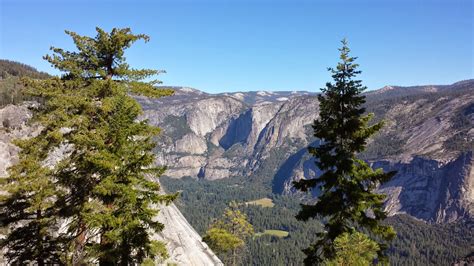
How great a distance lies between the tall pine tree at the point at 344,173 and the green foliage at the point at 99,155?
26.3 ft

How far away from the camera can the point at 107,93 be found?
20.8 m

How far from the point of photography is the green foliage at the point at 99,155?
1819 cm

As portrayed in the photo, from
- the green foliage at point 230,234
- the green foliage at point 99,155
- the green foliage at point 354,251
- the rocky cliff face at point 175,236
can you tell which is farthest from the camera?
the green foliage at point 230,234

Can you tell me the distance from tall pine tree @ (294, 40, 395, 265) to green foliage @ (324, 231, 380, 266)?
11.2 ft

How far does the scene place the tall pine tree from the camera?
1891 centimetres

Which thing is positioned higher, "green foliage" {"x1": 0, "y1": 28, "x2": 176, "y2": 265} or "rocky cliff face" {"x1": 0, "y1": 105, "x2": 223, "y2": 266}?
"green foliage" {"x1": 0, "y1": 28, "x2": 176, "y2": 265}

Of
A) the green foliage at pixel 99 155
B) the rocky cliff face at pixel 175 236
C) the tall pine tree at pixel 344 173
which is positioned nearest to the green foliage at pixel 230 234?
the rocky cliff face at pixel 175 236

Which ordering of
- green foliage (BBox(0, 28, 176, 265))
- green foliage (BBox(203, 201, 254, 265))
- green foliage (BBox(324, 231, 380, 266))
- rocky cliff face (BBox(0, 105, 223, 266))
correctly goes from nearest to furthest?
green foliage (BBox(324, 231, 380, 266))
green foliage (BBox(0, 28, 176, 265))
rocky cliff face (BBox(0, 105, 223, 266))
green foliage (BBox(203, 201, 254, 265))

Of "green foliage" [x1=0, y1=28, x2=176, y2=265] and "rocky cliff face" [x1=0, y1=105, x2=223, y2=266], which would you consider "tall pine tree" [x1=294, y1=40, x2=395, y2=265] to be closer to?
"green foliage" [x1=0, y1=28, x2=176, y2=265]

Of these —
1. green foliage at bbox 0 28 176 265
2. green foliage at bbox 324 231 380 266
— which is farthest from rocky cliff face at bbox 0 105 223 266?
green foliage at bbox 324 231 380 266

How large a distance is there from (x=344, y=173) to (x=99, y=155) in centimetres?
1187

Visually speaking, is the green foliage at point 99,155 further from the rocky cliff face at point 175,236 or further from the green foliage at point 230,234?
the green foliage at point 230,234

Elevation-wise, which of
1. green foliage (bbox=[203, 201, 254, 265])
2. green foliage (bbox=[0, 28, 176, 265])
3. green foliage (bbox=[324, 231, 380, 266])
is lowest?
green foliage (bbox=[203, 201, 254, 265])

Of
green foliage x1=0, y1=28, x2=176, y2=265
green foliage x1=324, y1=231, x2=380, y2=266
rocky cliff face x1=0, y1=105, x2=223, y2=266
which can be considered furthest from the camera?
rocky cliff face x1=0, y1=105, x2=223, y2=266
